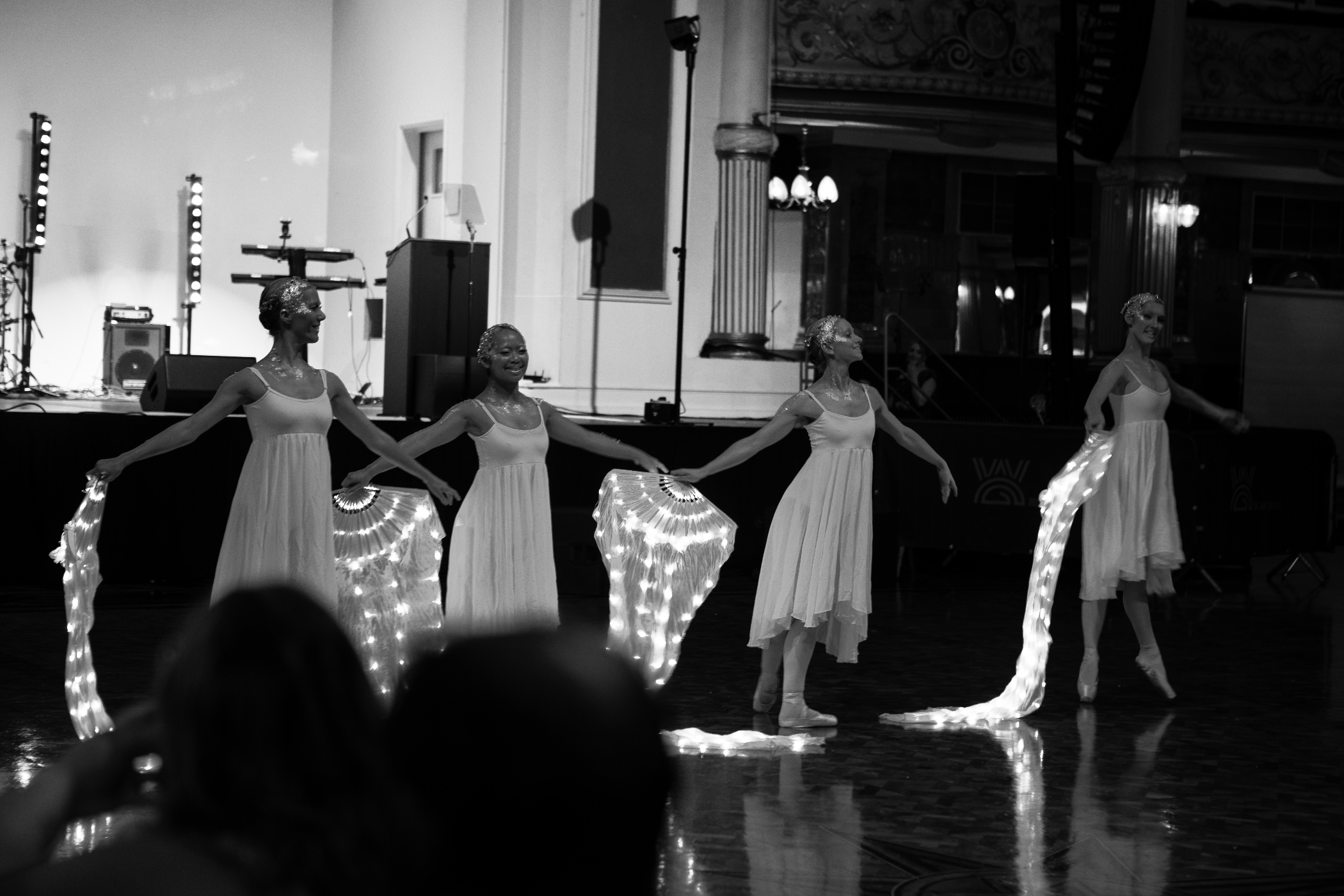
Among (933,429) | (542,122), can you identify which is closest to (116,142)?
(542,122)

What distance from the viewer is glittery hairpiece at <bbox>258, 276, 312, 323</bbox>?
6203 millimetres

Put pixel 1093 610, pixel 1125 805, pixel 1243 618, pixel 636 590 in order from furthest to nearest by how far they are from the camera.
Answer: pixel 1243 618
pixel 1093 610
pixel 636 590
pixel 1125 805

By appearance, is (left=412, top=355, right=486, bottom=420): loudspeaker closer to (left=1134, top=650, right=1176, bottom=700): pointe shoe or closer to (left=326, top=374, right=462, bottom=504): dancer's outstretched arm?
(left=326, top=374, right=462, bottom=504): dancer's outstretched arm

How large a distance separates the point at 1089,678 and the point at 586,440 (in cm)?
316

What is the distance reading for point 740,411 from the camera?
15.4 meters

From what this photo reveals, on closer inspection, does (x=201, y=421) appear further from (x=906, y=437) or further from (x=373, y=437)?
(x=906, y=437)

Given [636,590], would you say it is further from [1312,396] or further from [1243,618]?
[1312,396]

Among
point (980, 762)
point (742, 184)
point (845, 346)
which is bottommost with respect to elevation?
point (980, 762)

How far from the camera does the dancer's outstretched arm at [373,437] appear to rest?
252 inches

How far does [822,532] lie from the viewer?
7.35 metres

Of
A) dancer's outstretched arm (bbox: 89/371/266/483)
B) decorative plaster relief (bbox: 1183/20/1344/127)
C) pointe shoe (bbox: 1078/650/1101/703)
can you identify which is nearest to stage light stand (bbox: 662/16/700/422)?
pointe shoe (bbox: 1078/650/1101/703)

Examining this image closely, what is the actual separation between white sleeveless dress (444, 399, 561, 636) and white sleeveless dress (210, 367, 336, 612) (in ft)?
1.93

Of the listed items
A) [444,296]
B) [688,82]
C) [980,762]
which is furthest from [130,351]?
[980,762]

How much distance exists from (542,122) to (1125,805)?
10.4 metres
